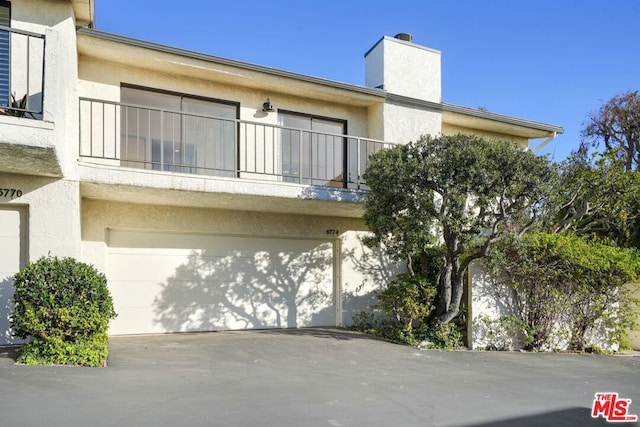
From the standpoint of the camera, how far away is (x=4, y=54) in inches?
309

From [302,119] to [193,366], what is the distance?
6.65m

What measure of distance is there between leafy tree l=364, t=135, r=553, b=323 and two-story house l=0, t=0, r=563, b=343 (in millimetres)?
1289

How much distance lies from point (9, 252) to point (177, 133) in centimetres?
394

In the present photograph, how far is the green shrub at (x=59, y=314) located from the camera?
265 inches

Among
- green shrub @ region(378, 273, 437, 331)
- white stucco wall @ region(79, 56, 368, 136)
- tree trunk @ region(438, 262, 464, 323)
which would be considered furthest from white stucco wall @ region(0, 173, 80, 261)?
tree trunk @ region(438, 262, 464, 323)

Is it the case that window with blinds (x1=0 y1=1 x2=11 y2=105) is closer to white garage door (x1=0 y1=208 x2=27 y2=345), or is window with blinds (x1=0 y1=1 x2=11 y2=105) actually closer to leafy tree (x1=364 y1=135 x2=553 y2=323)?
white garage door (x1=0 y1=208 x2=27 y2=345)

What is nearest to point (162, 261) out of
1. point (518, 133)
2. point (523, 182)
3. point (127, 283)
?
point (127, 283)

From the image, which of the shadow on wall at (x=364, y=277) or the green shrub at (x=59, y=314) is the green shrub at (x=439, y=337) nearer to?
the shadow on wall at (x=364, y=277)

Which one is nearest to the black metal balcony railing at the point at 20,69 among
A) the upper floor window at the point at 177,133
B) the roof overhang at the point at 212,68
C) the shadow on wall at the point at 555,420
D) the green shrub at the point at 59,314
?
the roof overhang at the point at 212,68

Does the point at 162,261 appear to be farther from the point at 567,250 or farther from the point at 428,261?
the point at 567,250

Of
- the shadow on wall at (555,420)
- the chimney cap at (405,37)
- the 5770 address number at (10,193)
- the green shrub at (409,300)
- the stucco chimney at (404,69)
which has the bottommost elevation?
the shadow on wall at (555,420)

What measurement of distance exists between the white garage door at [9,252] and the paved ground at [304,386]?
1.12 meters

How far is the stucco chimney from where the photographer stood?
12.8 meters

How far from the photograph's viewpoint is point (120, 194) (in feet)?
29.9
